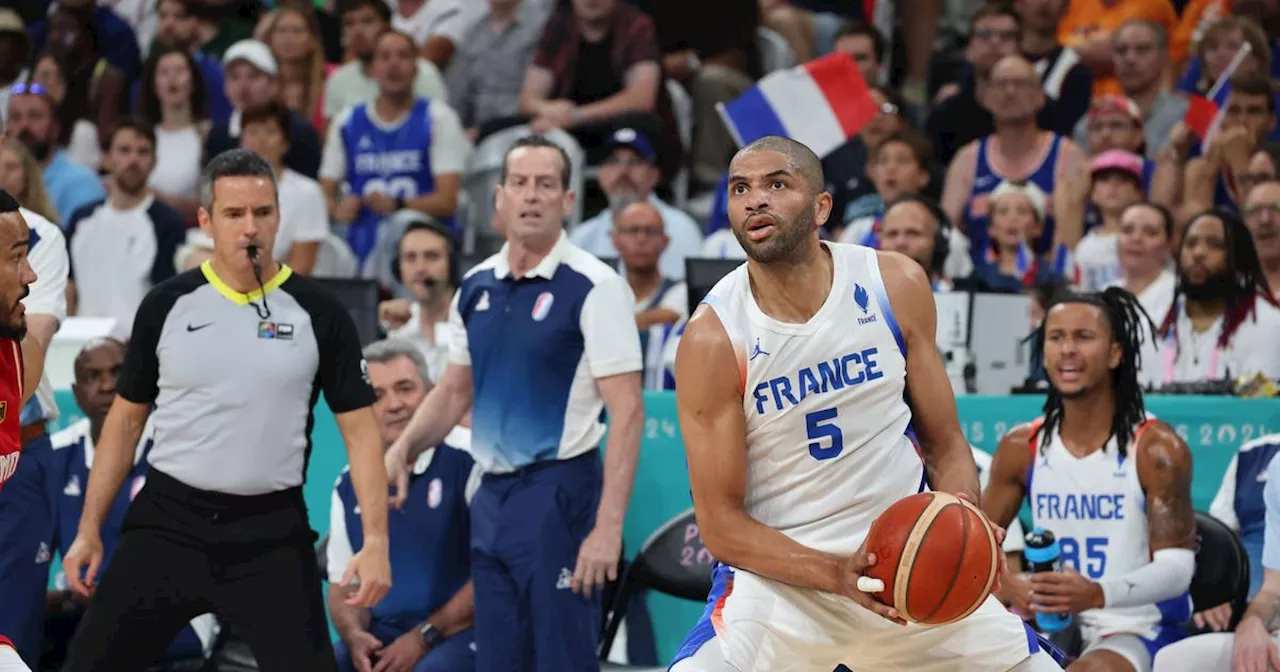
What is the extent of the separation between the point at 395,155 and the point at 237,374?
602cm

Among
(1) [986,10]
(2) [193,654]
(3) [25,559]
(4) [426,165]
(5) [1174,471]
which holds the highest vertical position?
(1) [986,10]

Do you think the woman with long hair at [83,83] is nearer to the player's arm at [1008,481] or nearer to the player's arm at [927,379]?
the player's arm at [1008,481]

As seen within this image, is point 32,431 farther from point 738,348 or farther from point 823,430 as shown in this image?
point 823,430

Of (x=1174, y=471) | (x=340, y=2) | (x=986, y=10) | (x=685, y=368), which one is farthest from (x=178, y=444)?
(x=340, y=2)

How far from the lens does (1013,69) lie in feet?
36.5

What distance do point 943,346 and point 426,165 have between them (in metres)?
4.65

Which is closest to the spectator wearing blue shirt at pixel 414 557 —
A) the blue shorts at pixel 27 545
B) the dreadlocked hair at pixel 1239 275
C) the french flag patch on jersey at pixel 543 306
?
the french flag patch on jersey at pixel 543 306

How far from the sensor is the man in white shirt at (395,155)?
1208 centimetres

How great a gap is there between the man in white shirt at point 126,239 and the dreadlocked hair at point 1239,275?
6089 millimetres

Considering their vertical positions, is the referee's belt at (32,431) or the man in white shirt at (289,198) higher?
the man in white shirt at (289,198)

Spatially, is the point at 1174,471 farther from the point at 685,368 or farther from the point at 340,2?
the point at 340,2

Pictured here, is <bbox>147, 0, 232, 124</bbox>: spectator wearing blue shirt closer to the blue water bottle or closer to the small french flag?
the small french flag

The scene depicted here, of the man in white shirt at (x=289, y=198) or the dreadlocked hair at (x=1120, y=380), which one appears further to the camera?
the man in white shirt at (x=289, y=198)

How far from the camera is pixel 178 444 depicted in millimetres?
6379
